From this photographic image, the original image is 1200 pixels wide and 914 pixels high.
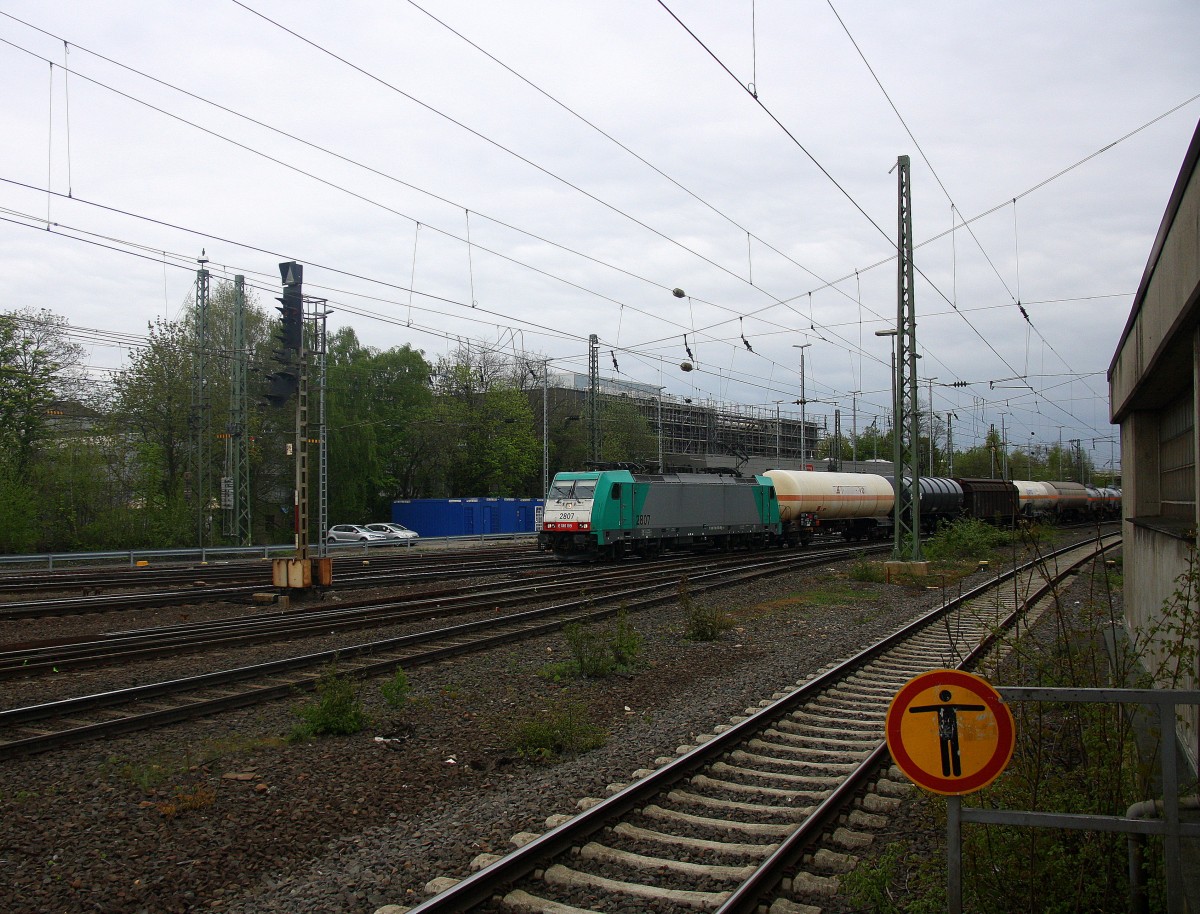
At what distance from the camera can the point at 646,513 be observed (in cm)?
2870

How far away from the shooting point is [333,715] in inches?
Result: 333

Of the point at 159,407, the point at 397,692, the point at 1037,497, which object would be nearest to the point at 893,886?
the point at 397,692

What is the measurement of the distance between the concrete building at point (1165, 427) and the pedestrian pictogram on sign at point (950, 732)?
1454mm

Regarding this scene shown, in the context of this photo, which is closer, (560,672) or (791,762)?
(791,762)

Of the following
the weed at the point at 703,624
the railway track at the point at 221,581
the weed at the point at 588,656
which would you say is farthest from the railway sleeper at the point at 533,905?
the railway track at the point at 221,581

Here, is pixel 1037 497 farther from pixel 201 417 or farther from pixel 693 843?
pixel 693 843

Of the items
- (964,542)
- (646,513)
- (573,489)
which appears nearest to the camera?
(573,489)

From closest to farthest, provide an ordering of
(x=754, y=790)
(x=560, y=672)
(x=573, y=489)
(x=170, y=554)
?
(x=754, y=790) < (x=560, y=672) < (x=573, y=489) < (x=170, y=554)

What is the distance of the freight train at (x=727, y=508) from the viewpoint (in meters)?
27.4

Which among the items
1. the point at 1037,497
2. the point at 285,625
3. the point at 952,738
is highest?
the point at 1037,497

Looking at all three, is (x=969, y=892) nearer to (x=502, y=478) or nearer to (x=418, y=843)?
(x=418, y=843)

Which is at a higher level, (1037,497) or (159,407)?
(159,407)

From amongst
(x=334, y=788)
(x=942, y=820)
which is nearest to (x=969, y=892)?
(x=942, y=820)

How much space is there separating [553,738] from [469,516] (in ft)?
141
